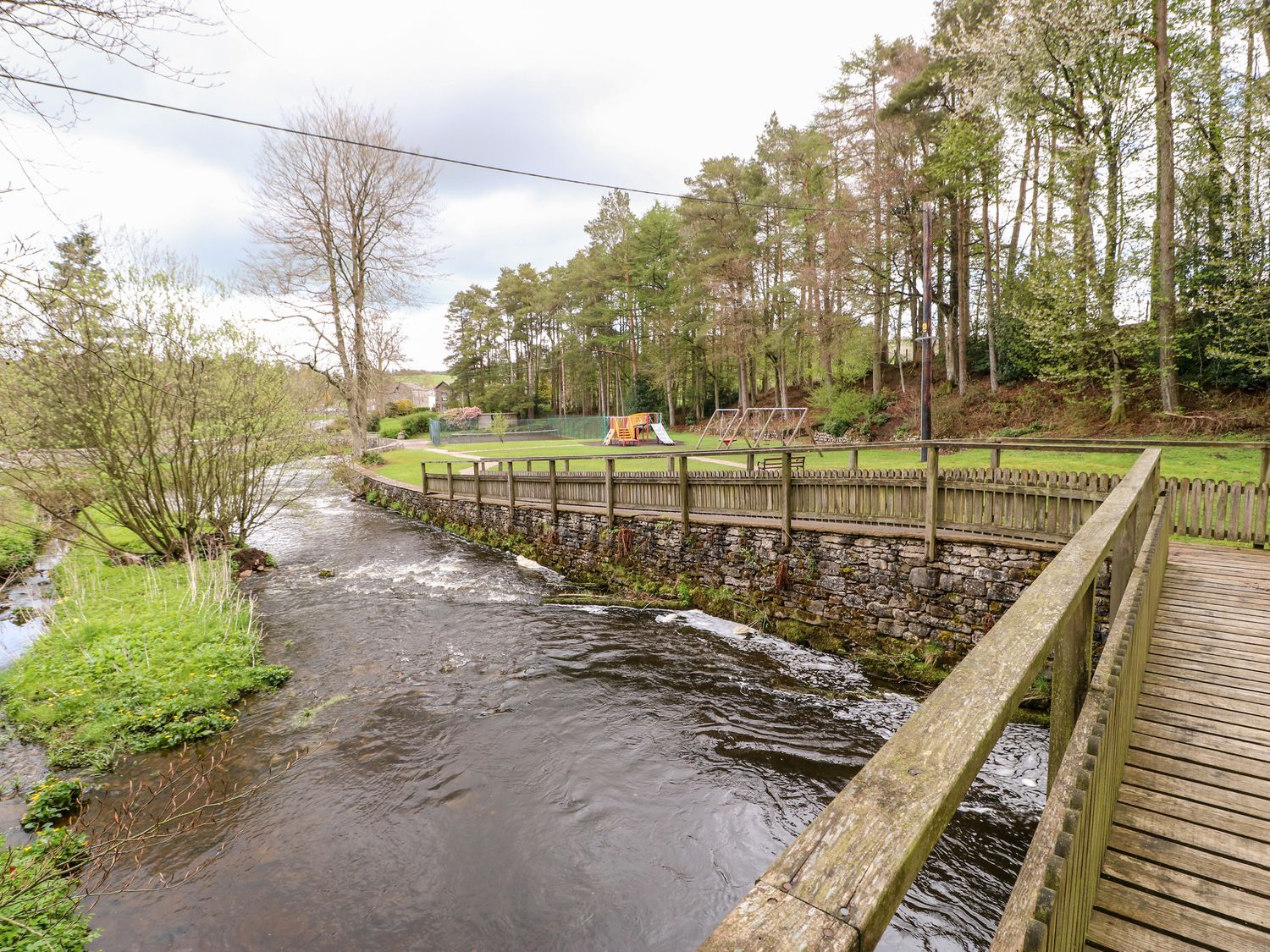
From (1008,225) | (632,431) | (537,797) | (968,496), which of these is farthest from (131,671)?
(1008,225)

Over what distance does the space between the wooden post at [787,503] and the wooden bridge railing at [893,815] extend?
744 centimetres

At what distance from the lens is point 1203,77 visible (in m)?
15.2

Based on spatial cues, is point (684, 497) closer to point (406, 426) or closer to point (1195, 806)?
point (1195, 806)

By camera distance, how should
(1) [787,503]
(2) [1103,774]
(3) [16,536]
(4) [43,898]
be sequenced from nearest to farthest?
(2) [1103,774]
(4) [43,898]
(1) [787,503]
(3) [16,536]

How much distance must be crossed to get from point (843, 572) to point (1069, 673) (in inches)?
264

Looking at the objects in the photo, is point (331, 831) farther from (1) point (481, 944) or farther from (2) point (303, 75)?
(2) point (303, 75)

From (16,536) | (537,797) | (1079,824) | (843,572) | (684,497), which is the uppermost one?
(1079,824)

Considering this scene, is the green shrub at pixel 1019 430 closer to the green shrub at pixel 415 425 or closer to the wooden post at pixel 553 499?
the wooden post at pixel 553 499

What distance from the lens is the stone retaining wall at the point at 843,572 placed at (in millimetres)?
7148

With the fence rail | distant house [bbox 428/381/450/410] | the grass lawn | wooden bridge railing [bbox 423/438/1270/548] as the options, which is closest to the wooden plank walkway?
the fence rail

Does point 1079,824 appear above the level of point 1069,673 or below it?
below

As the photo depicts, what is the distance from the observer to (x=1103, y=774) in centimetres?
184

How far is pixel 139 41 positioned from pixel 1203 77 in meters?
22.6

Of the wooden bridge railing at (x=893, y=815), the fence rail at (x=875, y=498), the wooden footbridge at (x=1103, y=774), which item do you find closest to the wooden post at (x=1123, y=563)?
the wooden footbridge at (x=1103, y=774)
